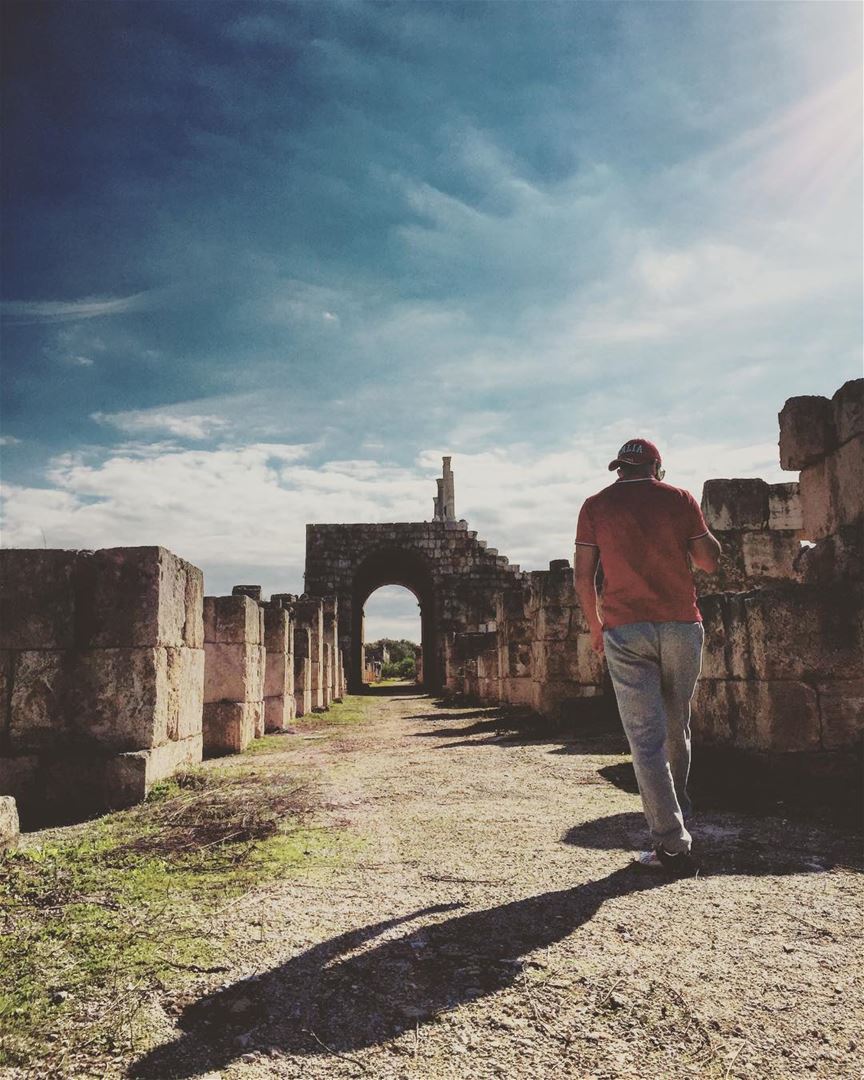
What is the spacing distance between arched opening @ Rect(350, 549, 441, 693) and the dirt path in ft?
75.4

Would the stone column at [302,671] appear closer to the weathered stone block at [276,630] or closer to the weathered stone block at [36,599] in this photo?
the weathered stone block at [276,630]

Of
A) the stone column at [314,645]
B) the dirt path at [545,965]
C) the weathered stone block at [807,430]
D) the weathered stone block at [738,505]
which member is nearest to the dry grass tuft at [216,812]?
the dirt path at [545,965]

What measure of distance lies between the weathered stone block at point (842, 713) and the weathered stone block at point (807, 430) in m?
1.68

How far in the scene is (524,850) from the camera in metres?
3.40

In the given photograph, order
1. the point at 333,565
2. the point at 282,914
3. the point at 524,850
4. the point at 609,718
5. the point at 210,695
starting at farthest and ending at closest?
the point at 333,565
the point at 609,718
the point at 210,695
the point at 524,850
the point at 282,914

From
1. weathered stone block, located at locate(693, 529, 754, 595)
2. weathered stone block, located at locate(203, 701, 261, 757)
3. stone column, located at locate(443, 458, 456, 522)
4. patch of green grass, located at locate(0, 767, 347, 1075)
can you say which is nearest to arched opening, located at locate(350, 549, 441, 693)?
stone column, located at locate(443, 458, 456, 522)

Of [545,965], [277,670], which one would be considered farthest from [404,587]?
[545,965]

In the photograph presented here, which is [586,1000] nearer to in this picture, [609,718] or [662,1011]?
[662,1011]

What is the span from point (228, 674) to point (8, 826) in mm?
4732

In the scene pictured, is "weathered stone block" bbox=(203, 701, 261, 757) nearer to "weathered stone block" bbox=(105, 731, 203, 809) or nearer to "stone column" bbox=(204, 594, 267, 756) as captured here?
"stone column" bbox=(204, 594, 267, 756)

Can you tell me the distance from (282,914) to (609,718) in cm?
736

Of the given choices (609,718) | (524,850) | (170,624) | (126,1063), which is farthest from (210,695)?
(126,1063)

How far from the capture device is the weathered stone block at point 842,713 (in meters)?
4.62

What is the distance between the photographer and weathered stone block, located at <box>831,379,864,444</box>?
15.9ft
